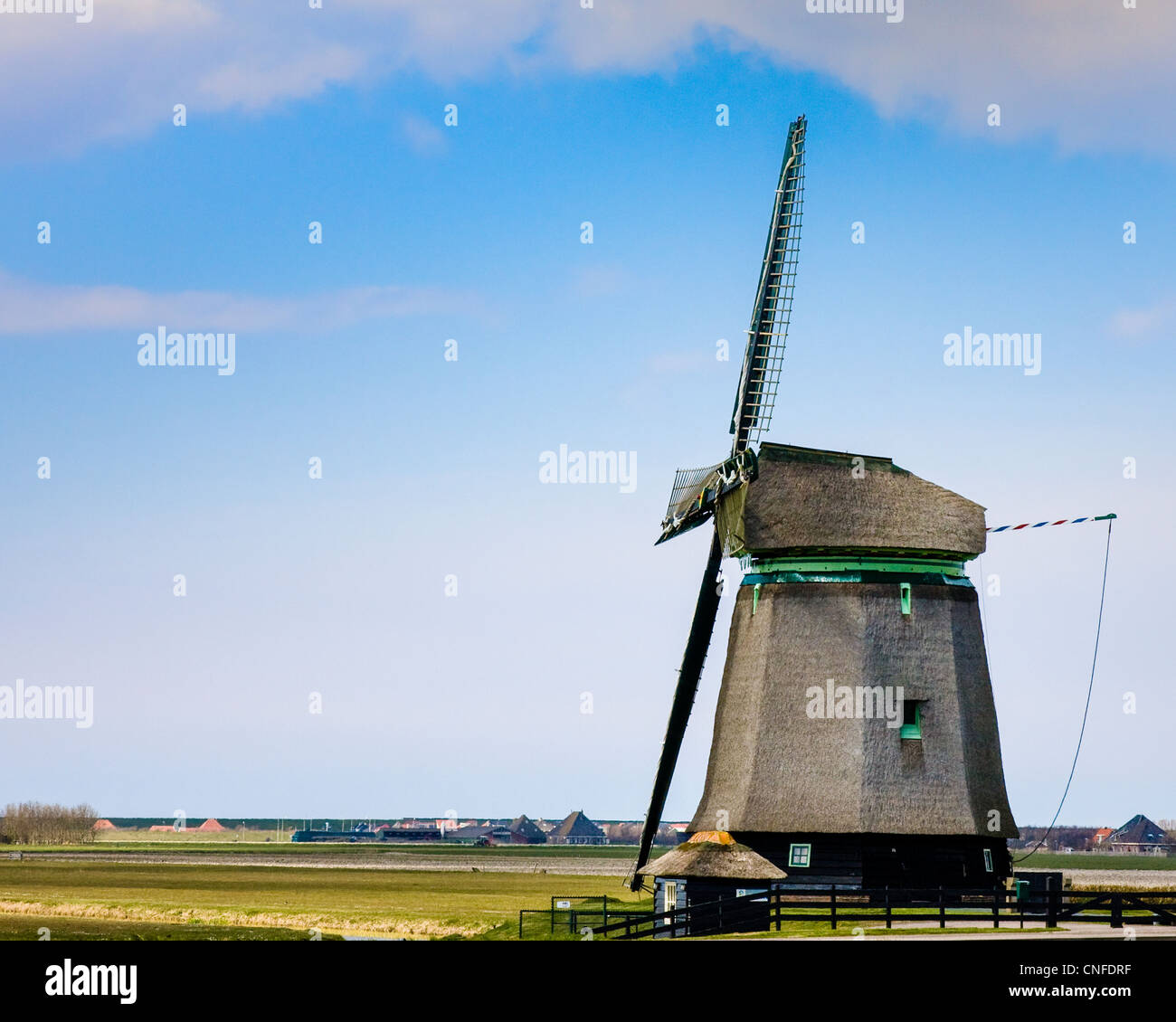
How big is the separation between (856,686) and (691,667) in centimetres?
549

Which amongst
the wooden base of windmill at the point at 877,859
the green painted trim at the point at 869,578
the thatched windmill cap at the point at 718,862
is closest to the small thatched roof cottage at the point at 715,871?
the thatched windmill cap at the point at 718,862

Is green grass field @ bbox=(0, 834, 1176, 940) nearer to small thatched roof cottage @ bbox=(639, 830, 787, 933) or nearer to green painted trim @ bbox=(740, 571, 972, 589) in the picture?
small thatched roof cottage @ bbox=(639, 830, 787, 933)

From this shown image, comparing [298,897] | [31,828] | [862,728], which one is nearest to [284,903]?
[298,897]

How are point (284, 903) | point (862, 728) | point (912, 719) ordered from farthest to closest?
point (284, 903) → point (912, 719) → point (862, 728)

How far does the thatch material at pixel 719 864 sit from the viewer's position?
38.8 meters

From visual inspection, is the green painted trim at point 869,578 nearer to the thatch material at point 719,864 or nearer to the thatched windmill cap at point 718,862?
the thatched windmill cap at point 718,862

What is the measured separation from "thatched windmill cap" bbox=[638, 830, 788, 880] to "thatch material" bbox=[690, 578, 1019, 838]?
1.21 meters

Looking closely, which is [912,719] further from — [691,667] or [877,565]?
[691,667]

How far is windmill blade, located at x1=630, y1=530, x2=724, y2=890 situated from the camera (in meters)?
44.8

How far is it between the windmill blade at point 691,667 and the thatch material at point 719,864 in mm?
5194

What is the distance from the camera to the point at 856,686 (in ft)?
134

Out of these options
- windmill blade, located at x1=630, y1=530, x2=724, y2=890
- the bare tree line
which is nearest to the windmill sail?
windmill blade, located at x1=630, y1=530, x2=724, y2=890

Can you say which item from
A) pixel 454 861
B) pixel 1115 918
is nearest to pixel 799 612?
pixel 1115 918
